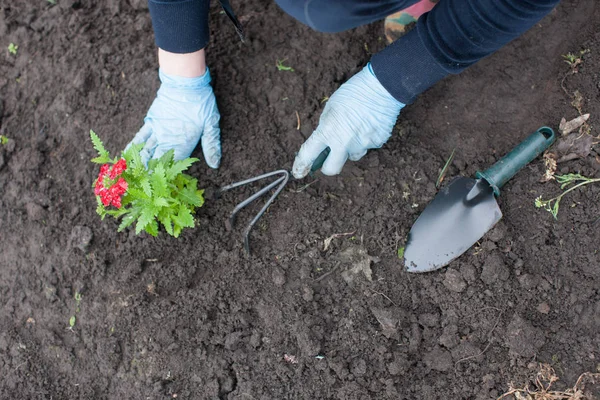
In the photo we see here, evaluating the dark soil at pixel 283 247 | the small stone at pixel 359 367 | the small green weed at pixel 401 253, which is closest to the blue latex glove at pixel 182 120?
the dark soil at pixel 283 247

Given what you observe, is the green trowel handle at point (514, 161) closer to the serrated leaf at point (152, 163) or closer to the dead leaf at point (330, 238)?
the dead leaf at point (330, 238)

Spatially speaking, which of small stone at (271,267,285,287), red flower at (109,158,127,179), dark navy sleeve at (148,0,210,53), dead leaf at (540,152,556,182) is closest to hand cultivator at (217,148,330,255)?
small stone at (271,267,285,287)

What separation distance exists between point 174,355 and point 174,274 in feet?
1.27

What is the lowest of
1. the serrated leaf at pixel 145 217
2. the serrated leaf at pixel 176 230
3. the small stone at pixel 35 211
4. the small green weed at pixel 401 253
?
the small stone at pixel 35 211

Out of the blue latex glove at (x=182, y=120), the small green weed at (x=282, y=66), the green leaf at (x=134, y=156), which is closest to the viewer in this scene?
the green leaf at (x=134, y=156)

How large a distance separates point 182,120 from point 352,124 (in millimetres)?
893

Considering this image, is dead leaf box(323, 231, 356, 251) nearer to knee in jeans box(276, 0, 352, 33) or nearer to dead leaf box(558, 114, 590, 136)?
knee in jeans box(276, 0, 352, 33)

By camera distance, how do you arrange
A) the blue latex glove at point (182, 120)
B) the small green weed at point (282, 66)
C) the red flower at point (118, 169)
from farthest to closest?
the small green weed at point (282, 66)
the blue latex glove at point (182, 120)
the red flower at point (118, 169)

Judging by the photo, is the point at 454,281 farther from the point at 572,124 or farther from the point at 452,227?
the point at 572,124

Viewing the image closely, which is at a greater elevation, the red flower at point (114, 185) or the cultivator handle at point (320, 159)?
the red flower at point (114, 185)

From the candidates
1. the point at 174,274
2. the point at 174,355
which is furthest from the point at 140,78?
the point at 174,355

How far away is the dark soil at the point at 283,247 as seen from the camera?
246cm

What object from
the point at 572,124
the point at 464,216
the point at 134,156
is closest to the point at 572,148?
the point at 572,124

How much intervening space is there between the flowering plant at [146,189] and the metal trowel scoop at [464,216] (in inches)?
42.1
